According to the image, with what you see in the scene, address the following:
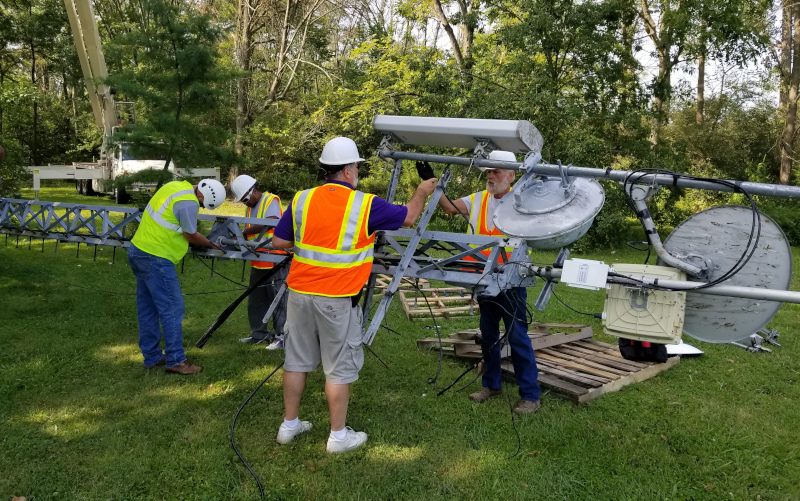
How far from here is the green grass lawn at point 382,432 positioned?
351 cm

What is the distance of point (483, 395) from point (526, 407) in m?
0.42

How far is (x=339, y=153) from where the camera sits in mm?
3559

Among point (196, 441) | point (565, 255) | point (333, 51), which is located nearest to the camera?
point (565, 255)

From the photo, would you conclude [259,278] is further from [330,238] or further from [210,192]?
[330,238]

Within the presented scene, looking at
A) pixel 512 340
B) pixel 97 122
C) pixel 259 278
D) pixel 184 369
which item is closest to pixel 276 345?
pixel 259 278

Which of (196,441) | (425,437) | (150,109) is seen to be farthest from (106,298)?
(425,437)

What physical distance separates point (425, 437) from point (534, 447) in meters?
0.81

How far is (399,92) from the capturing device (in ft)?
55.0

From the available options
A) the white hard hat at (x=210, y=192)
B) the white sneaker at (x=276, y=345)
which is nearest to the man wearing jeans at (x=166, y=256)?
the white hard hat at (x=210, y=192)

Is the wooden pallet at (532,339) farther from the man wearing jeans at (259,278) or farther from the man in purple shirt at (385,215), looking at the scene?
the man in purple shirt at (385,215)

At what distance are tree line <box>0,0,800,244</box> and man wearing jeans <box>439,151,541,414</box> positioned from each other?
22.0 feet

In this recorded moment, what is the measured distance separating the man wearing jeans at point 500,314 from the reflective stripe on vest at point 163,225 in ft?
8.13

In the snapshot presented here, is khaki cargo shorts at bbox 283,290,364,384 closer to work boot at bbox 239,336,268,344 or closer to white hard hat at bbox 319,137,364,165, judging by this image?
white hard hat at bbox 319,137,364,165

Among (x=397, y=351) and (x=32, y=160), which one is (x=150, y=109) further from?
(x=32, y=160)
